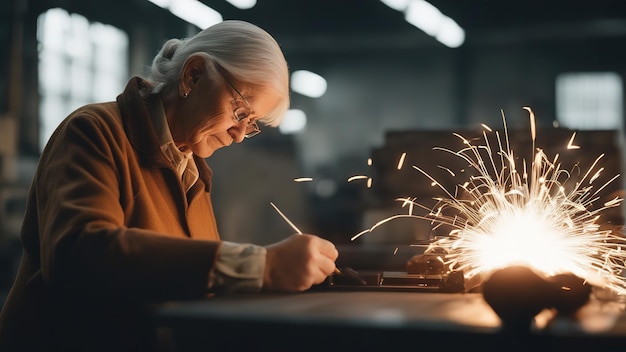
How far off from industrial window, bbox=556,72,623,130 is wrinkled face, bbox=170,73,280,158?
28.6 ft

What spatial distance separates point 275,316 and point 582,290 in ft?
1.76

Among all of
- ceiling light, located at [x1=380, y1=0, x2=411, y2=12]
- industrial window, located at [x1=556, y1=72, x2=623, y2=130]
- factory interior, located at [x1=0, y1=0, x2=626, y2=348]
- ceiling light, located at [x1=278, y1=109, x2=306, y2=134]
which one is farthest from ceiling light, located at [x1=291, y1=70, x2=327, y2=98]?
ceiling light, located at [x1=380, y1=0, x2=411, y2=12]

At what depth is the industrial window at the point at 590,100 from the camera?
9828mm

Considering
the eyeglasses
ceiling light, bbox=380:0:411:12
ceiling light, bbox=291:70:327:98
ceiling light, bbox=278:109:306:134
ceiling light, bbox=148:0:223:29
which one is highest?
ceiling light, bbox=380:0:411:12

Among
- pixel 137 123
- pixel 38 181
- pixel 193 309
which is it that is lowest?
pixel 193 309

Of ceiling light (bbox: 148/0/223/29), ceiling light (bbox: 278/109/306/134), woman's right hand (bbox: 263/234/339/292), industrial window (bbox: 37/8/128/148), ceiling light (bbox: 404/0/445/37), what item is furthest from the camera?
ceiling light (bbox: 278/109/306/134)

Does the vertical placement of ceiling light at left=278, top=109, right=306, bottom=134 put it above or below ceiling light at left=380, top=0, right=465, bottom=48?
below

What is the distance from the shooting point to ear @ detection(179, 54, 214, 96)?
5.44 feet

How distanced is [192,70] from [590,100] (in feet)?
30.1

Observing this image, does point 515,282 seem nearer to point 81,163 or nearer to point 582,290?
point 582,290

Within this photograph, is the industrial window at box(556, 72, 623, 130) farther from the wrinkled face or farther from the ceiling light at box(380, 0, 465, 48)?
the wrinkled face

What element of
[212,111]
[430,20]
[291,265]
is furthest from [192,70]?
[430,20]

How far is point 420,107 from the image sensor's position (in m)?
11.0

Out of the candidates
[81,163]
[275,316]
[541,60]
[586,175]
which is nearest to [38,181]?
[81,163]
